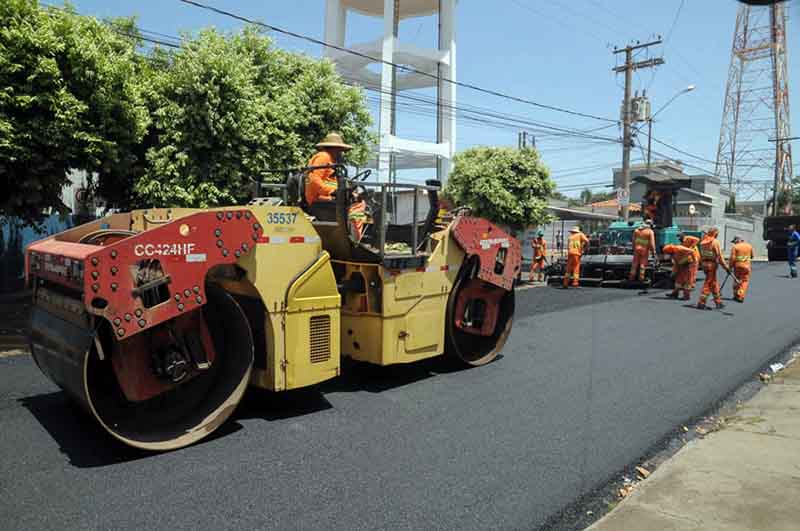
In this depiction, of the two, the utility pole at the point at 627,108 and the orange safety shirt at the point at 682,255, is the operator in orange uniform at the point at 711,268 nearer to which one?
the orange safety shirt at the point at 682,255

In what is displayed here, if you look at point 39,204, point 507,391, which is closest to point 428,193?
point 507,391

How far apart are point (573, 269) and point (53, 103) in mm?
10901

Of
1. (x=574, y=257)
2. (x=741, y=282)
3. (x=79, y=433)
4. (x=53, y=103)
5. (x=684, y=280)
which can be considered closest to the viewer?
(x=79, y=433)

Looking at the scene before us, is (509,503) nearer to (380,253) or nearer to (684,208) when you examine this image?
(380,253)

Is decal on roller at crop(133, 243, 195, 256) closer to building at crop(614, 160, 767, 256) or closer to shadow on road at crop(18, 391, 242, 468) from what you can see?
shadow on road at crop(18, 391, 242, 468)

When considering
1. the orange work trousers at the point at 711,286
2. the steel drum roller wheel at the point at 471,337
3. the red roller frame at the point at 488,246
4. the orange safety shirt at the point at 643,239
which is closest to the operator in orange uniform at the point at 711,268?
the orange work trousers at the point at 711,286

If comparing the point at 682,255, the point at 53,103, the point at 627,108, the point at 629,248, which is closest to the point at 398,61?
the point at 627,108

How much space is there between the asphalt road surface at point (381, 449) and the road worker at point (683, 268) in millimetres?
5122

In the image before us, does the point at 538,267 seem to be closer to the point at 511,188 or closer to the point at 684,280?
the point at 511,188

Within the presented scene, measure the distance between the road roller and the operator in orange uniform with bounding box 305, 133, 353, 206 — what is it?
102 mm

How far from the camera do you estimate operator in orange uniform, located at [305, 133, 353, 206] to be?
5.50 metres

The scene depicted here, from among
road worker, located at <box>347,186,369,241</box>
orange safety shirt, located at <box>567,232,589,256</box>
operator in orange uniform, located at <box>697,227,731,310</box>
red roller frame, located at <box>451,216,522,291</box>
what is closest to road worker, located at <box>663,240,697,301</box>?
operator in orange uniform, located at <box>697,227,731,310</box>

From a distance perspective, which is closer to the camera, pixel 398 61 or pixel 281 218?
pixel 281 218

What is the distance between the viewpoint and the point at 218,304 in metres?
4.29
